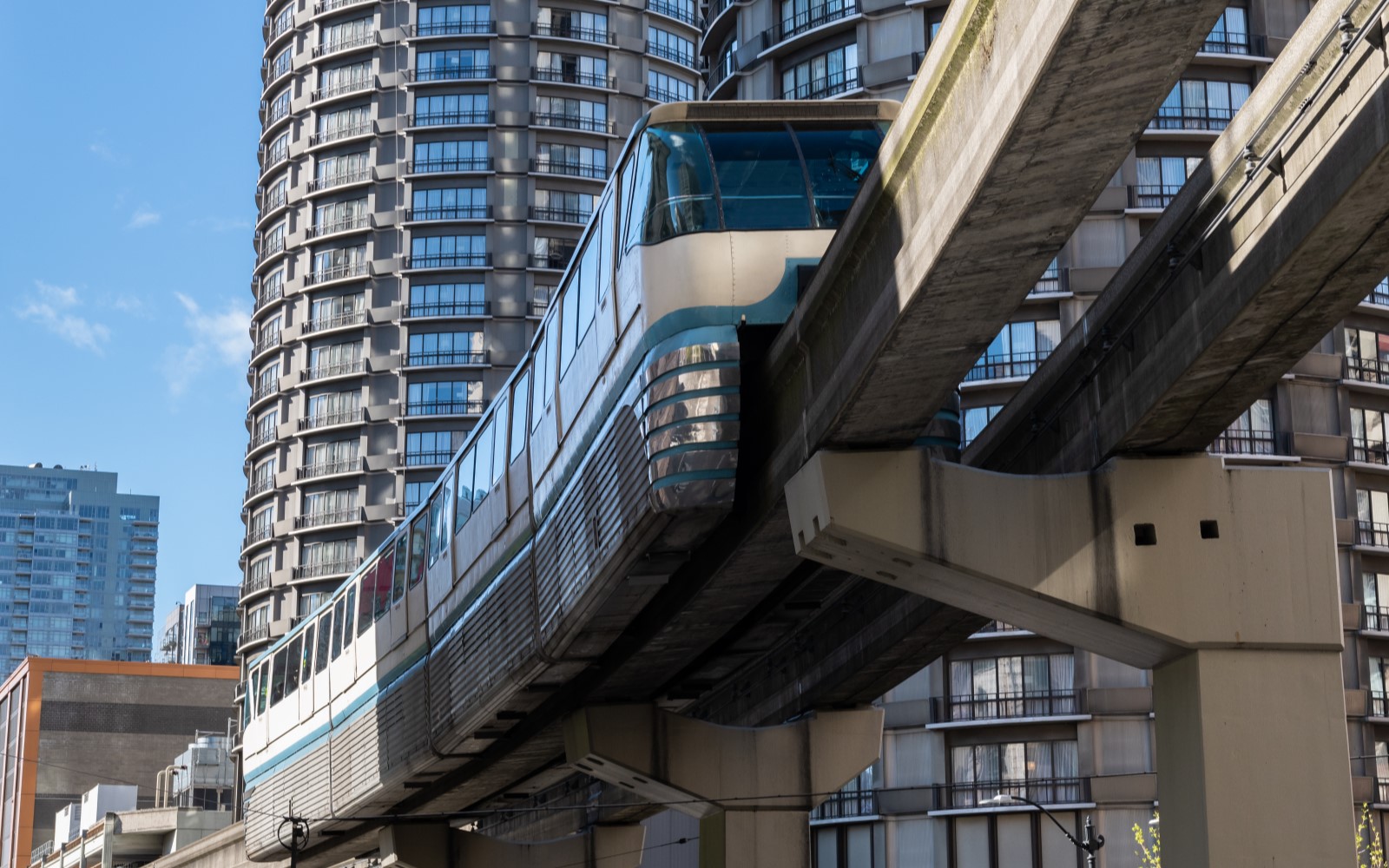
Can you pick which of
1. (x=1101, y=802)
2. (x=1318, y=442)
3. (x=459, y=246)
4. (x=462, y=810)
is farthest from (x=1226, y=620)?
(x=459, y=246)

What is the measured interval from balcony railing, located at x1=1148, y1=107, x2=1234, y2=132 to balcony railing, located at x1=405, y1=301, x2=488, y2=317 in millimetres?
41604

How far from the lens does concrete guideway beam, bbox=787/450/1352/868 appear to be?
1574 cm

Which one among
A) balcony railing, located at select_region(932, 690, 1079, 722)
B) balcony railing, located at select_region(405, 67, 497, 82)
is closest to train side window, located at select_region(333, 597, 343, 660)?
balcony railing, located at select_region(932, 690, 1079, 722)

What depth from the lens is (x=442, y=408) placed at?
91.9 meters

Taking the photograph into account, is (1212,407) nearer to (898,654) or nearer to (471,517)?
(898,654)

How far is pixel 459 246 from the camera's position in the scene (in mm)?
93562

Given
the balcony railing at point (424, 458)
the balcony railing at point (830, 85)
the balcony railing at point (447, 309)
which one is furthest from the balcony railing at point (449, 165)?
the balcony railing at point (830, 85)

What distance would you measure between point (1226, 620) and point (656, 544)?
5.78m

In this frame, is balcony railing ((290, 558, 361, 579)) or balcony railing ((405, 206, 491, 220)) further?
balcony railing ((405, 206, 491, 220))

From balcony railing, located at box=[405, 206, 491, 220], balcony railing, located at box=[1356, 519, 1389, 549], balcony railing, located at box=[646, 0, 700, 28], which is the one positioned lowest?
balcony railing, located at box=[1356, 519, 1389, 549]

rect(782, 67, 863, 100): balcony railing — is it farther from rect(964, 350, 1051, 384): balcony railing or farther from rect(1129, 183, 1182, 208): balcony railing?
rect(964, 350, 1051, 384): balcony railing

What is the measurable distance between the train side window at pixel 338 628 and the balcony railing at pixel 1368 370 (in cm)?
3389

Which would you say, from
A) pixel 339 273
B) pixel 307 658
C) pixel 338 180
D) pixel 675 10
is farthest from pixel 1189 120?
pixel 338 180

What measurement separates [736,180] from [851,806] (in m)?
42.0
